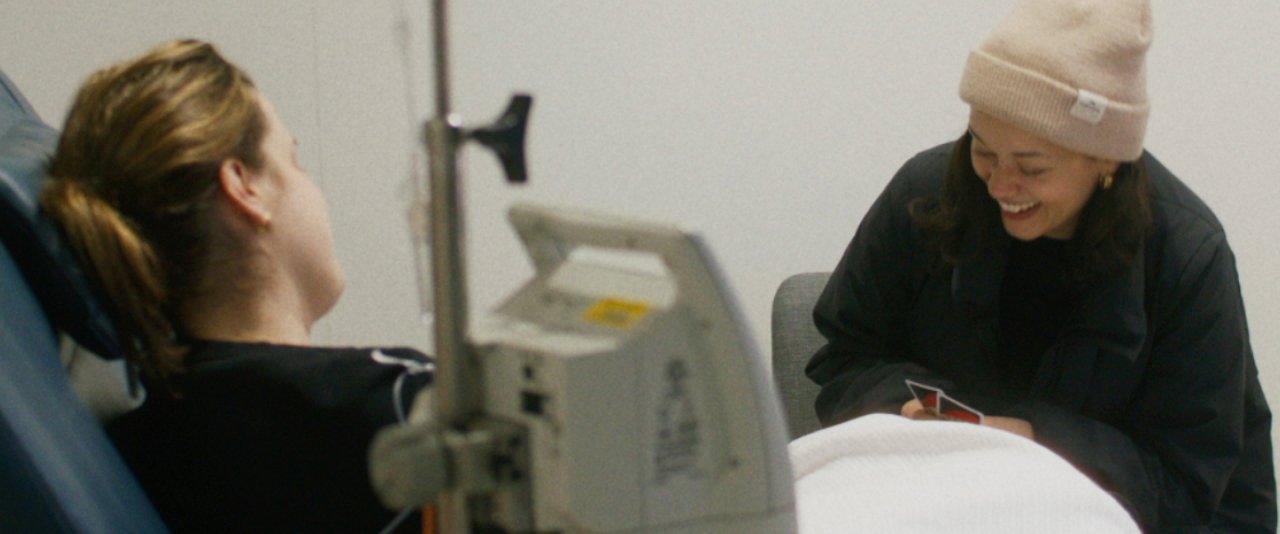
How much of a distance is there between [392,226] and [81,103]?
1.40 m

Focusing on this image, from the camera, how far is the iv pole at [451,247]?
2.63 feet

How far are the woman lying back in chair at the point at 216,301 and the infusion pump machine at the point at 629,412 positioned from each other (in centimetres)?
31

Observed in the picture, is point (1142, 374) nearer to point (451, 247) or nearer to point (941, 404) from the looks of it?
point (941, 404)

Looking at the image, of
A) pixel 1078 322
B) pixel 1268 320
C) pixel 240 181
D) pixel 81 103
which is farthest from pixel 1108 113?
pixel 1268 320

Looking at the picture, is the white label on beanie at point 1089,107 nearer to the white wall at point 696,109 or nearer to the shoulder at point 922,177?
the shoulder at point 922,177

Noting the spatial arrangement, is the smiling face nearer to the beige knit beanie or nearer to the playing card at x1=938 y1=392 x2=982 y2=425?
the beige knit beanie

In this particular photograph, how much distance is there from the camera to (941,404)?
1777 millimetres

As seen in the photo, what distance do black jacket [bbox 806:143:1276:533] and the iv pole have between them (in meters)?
1.01

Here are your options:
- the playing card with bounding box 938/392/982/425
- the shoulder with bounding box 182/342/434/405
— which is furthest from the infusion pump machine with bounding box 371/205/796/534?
the playing card with bounding box 938/392/982/425

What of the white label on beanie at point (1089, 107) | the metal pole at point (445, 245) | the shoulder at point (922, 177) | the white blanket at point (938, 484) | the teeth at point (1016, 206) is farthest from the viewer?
the shoulder at point (922, 177)

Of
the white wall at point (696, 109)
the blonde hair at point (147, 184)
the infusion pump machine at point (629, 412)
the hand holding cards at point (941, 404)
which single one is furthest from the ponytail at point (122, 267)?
the white wall at point (696, 109)

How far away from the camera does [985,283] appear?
1.81 meters

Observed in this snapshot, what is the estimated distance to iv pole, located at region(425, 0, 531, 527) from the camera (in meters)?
0.80

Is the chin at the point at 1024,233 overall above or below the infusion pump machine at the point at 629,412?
below
